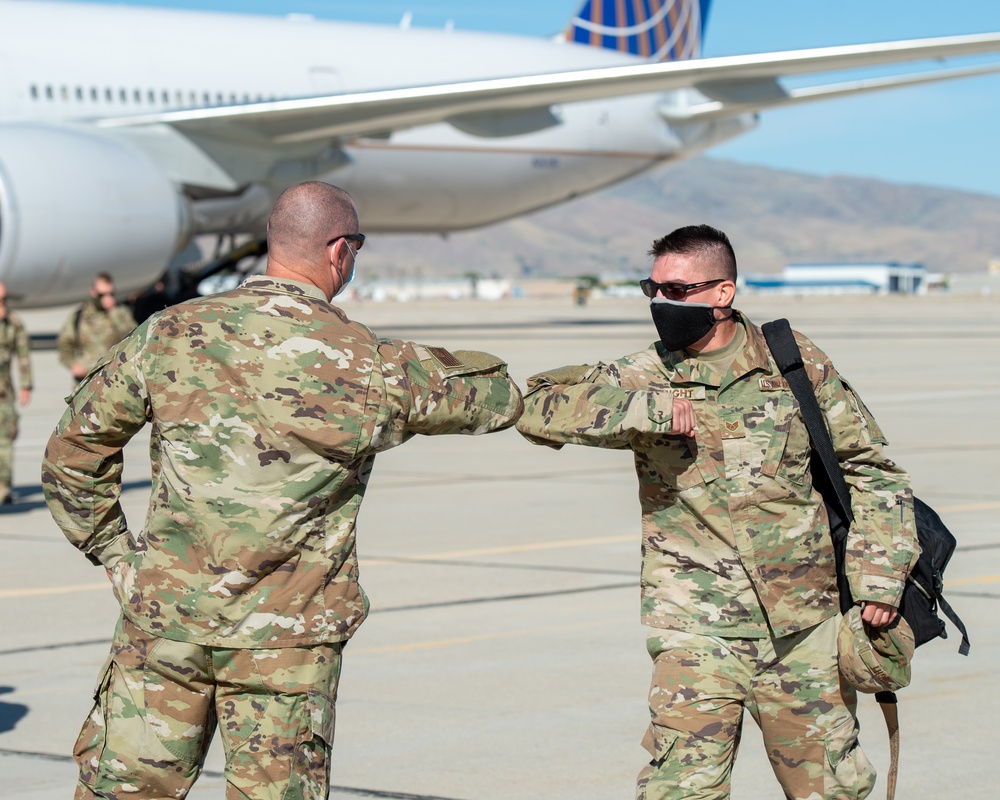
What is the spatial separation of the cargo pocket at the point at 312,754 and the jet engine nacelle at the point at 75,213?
766 inches

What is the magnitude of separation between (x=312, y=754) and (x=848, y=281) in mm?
143905

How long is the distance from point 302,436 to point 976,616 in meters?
4.85

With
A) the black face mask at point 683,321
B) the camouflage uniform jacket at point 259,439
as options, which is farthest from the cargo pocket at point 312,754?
the black face mask at point 683,321

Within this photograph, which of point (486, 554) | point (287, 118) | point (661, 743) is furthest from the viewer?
point (287, 118)

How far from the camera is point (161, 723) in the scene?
341cm

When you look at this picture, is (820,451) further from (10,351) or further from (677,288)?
(10,351)

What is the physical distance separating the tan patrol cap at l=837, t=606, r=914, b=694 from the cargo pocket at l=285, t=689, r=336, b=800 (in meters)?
1.37

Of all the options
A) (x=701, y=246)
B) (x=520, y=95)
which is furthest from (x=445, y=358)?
(x=520, y=95)

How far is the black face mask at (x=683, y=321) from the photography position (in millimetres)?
3957

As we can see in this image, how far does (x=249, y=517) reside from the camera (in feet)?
11.2

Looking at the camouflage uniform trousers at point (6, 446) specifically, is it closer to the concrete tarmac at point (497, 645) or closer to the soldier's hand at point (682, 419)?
the concrete tarmac at point (497, 645)

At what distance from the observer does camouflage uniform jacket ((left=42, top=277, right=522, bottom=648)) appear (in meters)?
3.41

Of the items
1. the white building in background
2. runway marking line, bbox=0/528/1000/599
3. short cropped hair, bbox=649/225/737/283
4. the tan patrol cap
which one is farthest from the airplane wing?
the white building in background

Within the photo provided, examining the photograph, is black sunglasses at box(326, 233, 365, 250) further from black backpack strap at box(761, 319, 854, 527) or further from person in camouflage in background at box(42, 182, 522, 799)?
black backpack strap at box(761, 319, 854, 527)
